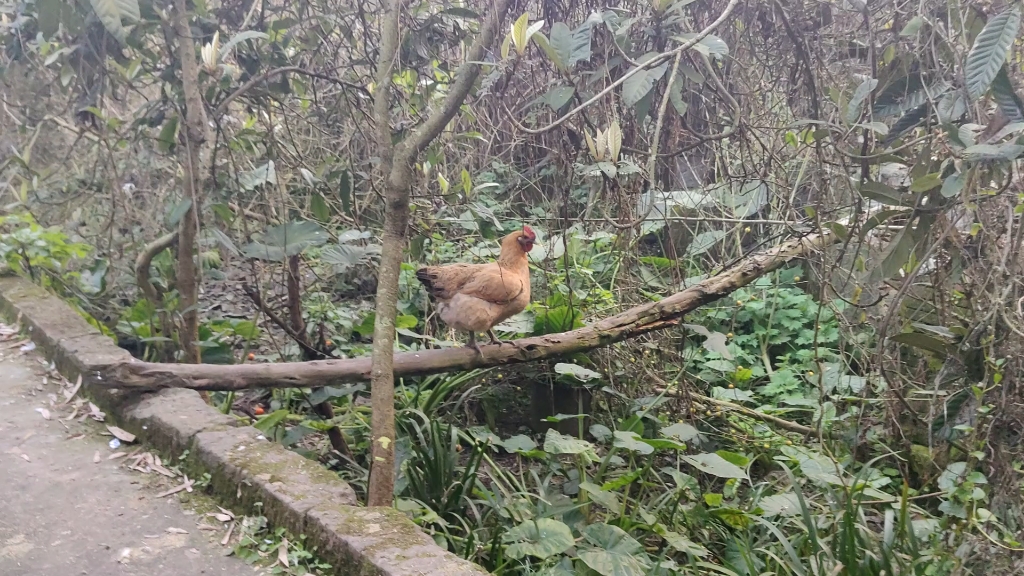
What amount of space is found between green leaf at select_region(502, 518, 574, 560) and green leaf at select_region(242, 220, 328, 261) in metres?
1.64

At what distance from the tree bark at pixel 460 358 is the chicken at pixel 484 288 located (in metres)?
0.14

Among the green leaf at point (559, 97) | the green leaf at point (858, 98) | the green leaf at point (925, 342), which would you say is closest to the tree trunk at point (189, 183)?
the green leaf at point (559, 97)

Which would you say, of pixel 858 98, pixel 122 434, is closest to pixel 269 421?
pixel 122 434

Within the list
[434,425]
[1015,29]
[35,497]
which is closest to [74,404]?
[35,497]

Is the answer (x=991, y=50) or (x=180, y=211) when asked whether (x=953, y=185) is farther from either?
(x=180, y=211)

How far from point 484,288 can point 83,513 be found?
1984mm

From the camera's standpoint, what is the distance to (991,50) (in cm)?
210

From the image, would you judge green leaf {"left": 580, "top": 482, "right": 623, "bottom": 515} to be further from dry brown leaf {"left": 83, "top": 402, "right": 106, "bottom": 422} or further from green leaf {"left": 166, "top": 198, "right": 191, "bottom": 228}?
green leaf {"left": 166, "top": 198, "right": 191, "bottom": 228}

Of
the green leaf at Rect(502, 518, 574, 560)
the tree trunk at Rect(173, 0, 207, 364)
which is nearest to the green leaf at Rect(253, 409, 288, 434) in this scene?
the tree trunk at Rect(173, 0, 207, 364)

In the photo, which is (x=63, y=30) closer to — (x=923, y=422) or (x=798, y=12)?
(x=798, y=12)

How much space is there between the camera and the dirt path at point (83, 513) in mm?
2303

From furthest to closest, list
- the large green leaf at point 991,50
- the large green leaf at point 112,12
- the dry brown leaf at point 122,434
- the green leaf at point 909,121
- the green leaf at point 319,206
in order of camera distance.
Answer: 1. the green leaf at point 319,206
2. the dry brown leaf at point 122,434
3. the green leaf at point 909,121
4. the large green leaf at point 112,12
5. the large green leaf at point 991,50

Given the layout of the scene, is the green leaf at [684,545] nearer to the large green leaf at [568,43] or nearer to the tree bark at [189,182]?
the large green leaf at [568,43]

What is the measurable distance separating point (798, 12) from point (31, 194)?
18.9 ft
